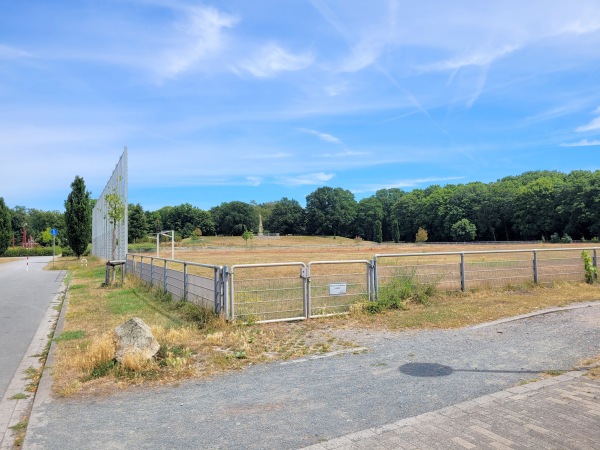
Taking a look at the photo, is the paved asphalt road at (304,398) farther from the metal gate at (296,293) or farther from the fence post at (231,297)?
the fence post at (231,297)

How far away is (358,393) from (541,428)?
5.90ft

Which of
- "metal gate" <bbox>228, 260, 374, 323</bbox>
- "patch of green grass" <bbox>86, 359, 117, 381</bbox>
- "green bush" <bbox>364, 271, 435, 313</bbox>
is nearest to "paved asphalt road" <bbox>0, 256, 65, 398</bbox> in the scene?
"patch of green grass" <bbox>86, 359, 117, 381</bbox>

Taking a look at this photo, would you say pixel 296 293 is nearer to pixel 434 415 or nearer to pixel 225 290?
pixel 225 290

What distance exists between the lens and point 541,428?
3.86m

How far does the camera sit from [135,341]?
6.26 metres

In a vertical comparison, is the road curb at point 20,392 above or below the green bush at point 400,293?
below

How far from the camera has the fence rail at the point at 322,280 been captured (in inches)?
353

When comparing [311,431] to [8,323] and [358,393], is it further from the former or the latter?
[8,323]

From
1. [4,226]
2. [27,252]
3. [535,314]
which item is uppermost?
[4,226]

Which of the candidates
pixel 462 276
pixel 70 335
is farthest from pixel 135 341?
pixel 462 276

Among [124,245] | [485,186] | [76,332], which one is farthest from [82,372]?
[485,186]

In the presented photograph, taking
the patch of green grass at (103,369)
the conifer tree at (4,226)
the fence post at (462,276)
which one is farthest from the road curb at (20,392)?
the conifer tree at (4,226)

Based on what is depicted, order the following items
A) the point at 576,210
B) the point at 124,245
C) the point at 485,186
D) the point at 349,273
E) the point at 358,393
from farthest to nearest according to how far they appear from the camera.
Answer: the point at 485,186 < the point at 576,210 < the point at 124,245 < the point at 349,273 < the point at 358,393

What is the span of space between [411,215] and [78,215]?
103m
